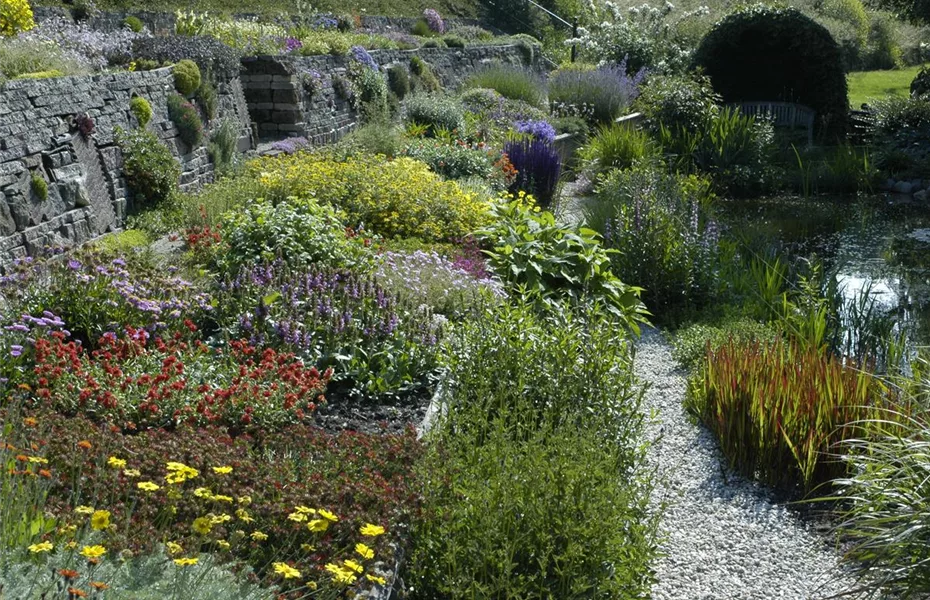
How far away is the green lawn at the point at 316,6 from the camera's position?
2195cm

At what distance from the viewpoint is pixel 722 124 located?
1418cm

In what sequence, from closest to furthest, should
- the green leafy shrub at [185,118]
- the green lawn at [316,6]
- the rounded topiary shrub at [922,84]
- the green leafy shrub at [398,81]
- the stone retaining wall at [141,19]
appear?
the green leafy shrub at [185,118]
the green leafy shrub at [398,81]
the stone retaining wall at [141,19]
the rounded topiary shrub at [922,84]
the green lawn at [316,6]

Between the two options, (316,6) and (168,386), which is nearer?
(168,386)

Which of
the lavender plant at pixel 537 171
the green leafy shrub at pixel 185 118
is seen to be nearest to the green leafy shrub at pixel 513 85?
the lavender plant at pixel 537 171

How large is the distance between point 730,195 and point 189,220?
8534mm

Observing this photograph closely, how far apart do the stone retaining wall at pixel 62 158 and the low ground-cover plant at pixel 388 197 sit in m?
1.41

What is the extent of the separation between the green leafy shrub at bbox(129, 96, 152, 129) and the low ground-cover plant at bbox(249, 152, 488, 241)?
127 cm

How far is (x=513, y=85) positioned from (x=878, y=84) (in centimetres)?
1773

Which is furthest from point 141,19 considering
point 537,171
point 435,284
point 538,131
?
point 435,284

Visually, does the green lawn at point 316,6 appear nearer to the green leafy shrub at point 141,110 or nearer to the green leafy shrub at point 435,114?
the green leafy shrub at point 435,114

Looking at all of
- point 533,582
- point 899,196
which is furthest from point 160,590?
point 899,196

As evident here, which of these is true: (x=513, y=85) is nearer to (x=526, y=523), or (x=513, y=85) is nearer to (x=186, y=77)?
(x=186, y=77)

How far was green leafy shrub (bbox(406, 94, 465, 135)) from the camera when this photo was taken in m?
14.5

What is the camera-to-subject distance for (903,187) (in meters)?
14.6
